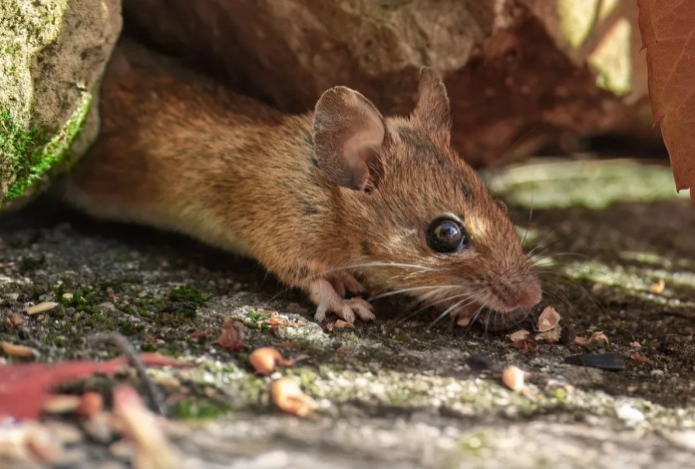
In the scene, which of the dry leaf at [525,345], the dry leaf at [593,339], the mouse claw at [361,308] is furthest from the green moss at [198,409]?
the dry leaf at [593,339]

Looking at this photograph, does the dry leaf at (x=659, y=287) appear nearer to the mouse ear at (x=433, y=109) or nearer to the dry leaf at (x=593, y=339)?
the dry leaf at (x=593, y=339)

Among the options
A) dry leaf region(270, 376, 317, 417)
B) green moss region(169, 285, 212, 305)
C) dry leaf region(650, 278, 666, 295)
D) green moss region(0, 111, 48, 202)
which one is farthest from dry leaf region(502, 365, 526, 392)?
green moss region(0, 111, 48, 202)

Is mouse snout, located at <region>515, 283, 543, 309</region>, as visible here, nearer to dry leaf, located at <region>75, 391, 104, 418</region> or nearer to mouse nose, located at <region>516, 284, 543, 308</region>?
mouse nose, located at <region>516, 284, 543, 308</region>

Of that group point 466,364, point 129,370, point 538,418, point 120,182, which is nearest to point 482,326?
point 466,364

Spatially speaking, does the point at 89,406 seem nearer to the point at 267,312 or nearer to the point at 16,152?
the point at 267,312

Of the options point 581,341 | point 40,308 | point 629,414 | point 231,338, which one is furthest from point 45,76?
point 629,414

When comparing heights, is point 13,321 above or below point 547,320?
below
